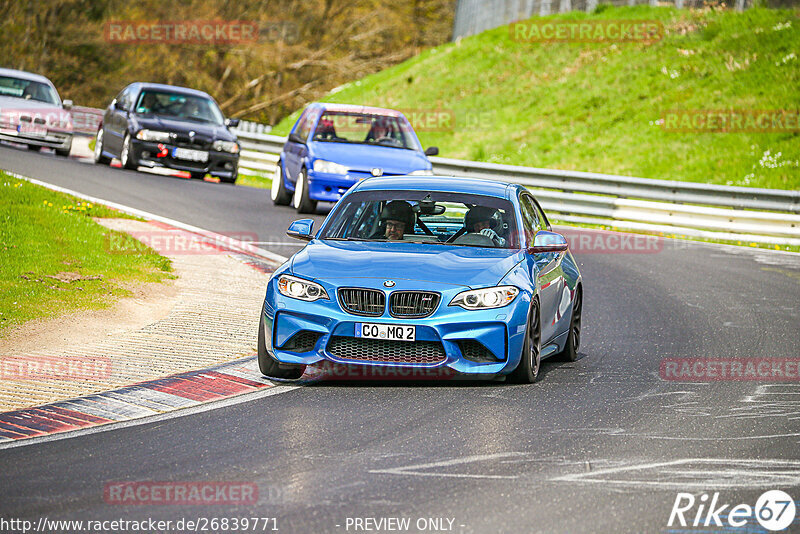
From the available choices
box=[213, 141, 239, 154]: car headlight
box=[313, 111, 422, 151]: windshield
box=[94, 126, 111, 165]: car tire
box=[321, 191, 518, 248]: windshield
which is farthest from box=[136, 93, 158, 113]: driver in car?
box=[321, 191, 518, 248]: windshield

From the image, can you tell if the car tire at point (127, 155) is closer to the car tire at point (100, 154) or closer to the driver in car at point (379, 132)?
the car tire at point (100, 154)

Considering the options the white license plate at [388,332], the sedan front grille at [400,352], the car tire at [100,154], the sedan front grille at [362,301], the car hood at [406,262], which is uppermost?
the car hood at [406,262]

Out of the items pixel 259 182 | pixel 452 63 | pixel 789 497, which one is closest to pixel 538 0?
pixel 452 63

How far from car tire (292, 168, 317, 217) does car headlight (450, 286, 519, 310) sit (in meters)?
11.9

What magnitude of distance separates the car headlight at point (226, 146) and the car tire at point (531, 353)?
→ 1621 centimetres

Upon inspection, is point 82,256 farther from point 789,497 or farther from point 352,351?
point 789,497

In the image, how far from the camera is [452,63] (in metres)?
44.1

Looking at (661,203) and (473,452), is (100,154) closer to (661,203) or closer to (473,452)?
(661,203)

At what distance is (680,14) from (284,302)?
106 ft

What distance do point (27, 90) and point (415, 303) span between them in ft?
71.5

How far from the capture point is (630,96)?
35.3 metres

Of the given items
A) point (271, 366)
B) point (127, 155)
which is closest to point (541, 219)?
point (271, 366)

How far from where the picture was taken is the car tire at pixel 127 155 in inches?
972

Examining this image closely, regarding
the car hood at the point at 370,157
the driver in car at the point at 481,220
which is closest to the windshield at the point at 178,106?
the car hood at the point at 370,157
